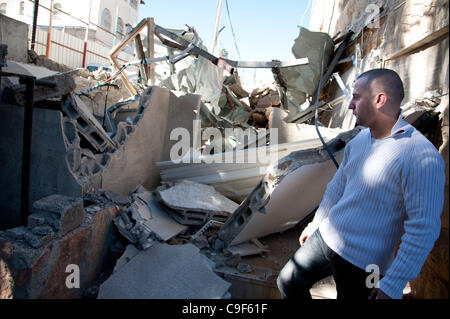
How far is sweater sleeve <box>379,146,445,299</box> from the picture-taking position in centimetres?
121

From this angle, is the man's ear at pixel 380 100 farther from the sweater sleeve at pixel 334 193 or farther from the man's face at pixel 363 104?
the sweater sleeve at pixel 334 193

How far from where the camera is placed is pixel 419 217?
4.01 feet

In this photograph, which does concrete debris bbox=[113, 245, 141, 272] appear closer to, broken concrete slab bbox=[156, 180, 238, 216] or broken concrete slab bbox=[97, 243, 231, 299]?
broken concrete slab bbox=[97, 243, 231, 299]

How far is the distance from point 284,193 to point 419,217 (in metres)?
1.45

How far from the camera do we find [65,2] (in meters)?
21.9

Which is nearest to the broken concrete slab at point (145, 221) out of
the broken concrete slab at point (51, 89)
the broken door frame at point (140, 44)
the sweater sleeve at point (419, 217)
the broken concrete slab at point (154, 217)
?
the broken concrete slab at point (154, 217)

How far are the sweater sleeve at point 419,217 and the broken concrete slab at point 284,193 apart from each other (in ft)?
3.99

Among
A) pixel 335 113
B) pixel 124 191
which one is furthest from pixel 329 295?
pixel 335 113

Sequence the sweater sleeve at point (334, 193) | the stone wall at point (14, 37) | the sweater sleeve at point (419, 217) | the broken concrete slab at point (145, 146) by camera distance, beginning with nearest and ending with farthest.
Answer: the sweater sleeve at point (419, 217) → the sweater sleeve at point (334, 193) → the broken concrete slab at point (145, 146) → the stone wall at point (14, 37)

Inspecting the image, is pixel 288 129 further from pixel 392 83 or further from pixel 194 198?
pixel 392 83

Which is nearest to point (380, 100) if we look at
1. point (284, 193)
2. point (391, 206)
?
point (391, 206)

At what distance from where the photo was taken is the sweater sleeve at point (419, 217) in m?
1.21
